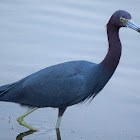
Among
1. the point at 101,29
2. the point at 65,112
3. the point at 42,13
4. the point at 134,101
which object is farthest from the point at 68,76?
the point at 42,13

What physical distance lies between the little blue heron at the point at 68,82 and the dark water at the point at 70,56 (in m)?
0.36

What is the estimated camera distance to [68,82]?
7801mm

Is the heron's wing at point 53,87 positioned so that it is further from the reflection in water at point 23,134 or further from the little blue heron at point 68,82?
the reflection in water at point 23,134

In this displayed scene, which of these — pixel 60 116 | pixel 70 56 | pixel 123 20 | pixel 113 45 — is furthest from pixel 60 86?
pixel 70 56

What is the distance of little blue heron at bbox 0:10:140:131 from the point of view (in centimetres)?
→ 779

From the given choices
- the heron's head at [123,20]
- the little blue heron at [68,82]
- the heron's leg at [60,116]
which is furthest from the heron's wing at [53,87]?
the heron's head at [123,20]

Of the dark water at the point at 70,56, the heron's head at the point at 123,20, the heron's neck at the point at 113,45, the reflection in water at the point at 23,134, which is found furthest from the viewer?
the dark water at the point at 70,56

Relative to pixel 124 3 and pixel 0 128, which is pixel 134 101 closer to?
pixel 0 128

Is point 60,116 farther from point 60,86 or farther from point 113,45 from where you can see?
point 113,45

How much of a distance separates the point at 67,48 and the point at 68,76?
11.1 feet

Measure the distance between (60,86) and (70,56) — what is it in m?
2.88

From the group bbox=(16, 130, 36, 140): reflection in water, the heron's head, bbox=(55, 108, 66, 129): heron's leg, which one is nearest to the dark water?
bbox=(16, 130, 36, 140): reflection in water

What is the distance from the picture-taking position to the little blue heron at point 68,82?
779 centimetres

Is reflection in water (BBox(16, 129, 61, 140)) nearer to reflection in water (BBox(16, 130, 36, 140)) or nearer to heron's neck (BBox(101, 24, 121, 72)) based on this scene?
reflection in water (BBox(16, 130, 36, 140))
